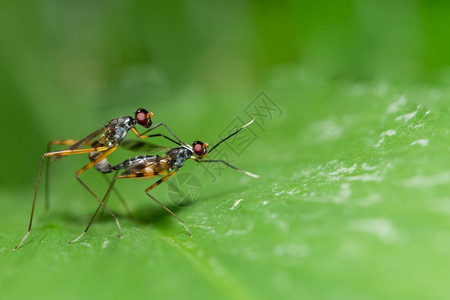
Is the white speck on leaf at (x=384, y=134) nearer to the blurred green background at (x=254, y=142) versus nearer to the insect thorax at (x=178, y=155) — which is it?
the blurred green background at (x=254, y=142)

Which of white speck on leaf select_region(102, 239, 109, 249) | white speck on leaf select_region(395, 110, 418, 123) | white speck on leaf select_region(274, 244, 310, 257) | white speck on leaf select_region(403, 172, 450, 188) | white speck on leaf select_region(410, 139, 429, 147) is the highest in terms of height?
white speck on leaf select_region(395, 110, 418, 123)

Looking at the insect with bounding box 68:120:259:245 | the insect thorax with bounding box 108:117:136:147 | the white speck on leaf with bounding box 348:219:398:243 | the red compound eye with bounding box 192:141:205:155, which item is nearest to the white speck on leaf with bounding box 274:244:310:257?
the white speck on leaf with bounding box 348:219:398:243

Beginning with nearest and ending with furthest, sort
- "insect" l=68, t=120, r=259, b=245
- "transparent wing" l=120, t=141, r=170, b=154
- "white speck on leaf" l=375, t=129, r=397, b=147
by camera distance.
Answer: "white speck on leaf" l=375, t=129, r=397, b=147
"insect" l=68, t=120, r=259, b=245
"transparent wing" l=120, t=141, r=170, b=154

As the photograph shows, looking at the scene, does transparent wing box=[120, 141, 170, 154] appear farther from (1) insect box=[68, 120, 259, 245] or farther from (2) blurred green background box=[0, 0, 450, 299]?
(2) blurred green background box=[0, 0, 450, 299]

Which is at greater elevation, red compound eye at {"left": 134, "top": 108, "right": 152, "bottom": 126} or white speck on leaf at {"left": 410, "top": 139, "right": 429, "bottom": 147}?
white speck on leaf at {"left": 410, "top": 139, "right": 429, "bottom": 147}

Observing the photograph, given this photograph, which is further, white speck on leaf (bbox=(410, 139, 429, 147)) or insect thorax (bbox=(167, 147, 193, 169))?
insect thorax (bbox=(167, 147, 193, 169))

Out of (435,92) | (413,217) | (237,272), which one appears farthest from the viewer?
(435,92)

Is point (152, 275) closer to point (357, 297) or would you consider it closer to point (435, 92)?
point (357, 297)

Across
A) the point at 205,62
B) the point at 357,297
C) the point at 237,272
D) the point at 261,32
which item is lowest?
the point at 237,272

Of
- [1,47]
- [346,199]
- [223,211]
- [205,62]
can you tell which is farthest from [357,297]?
[205,62]
